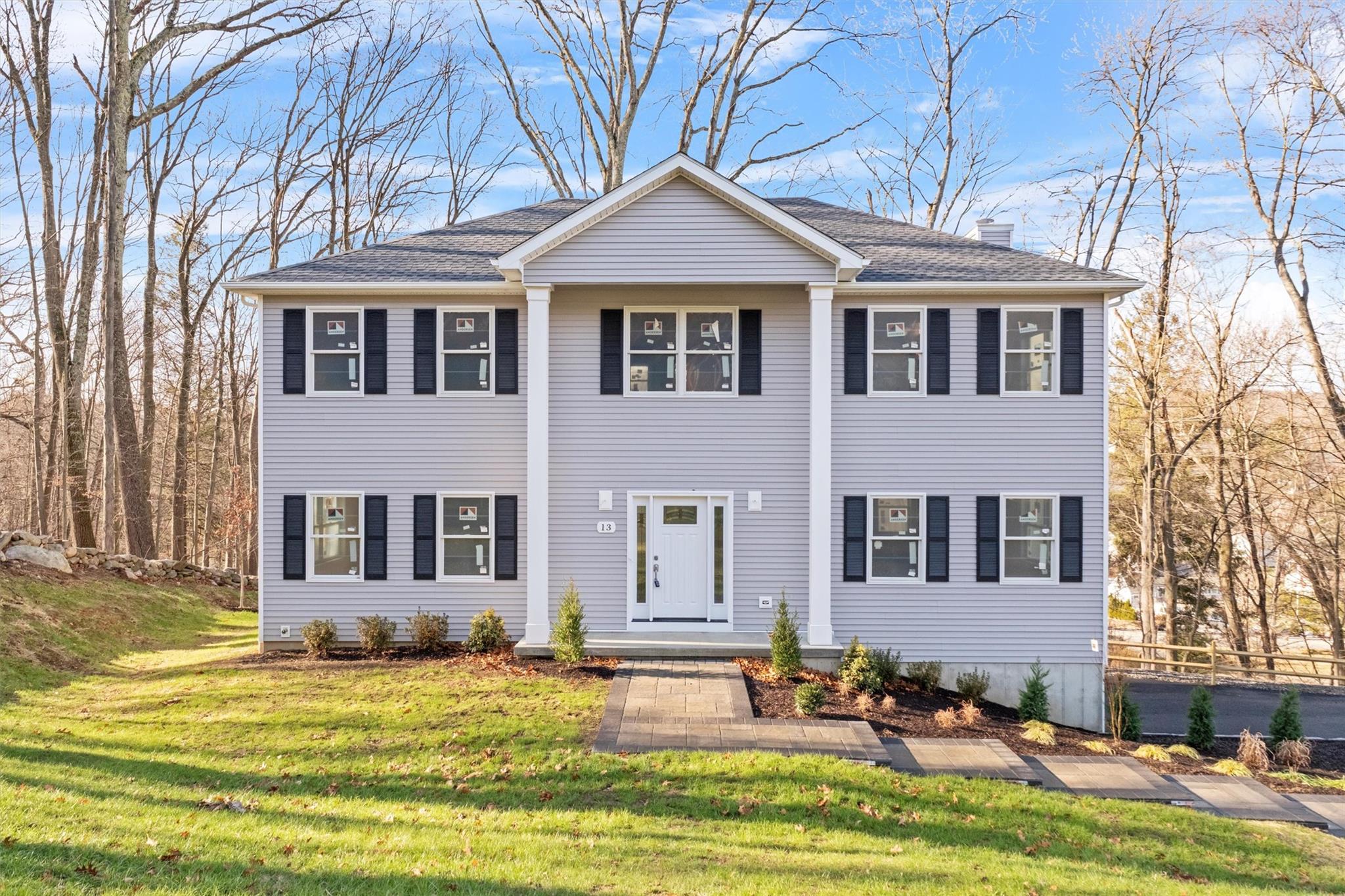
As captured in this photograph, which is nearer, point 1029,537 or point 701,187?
point 701,187

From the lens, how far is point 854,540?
12570 mm

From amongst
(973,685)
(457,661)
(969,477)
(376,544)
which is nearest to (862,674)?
(973,685)

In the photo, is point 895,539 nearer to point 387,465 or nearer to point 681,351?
point 681,351

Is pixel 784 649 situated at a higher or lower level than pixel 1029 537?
lower

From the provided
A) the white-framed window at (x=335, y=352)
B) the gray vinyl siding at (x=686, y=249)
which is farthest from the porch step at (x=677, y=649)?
the gray vinyl siding at (x=686, y=249)

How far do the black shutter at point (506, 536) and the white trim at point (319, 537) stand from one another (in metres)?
2.16

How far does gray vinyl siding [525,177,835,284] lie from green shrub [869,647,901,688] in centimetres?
591

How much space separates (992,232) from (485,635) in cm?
1227

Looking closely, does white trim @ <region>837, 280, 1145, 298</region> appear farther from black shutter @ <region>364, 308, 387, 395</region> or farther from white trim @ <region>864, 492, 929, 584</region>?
black shutter @ <region>364, 308, 387, 395</region>

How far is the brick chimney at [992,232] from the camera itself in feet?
50.2

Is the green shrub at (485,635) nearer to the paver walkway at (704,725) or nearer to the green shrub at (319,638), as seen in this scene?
the green shrub at (319,638)

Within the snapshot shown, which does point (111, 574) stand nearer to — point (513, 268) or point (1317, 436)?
point (513, 268)

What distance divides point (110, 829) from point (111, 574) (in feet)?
44.4

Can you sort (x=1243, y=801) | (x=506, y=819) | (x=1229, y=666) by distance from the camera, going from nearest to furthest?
1. (x=506, y=819)
2. (x=1243, y=801)
3. (x=1229, y=666)
